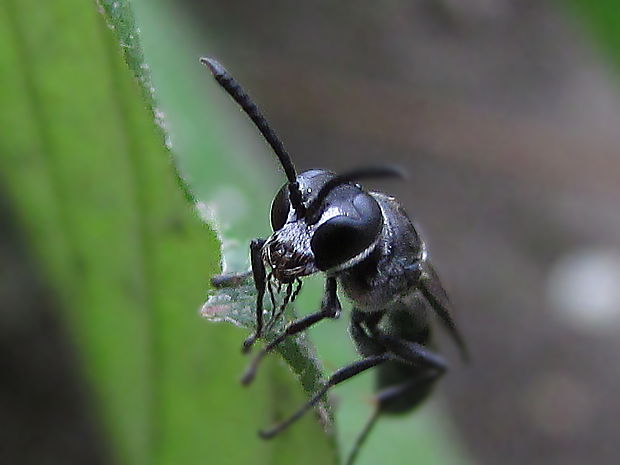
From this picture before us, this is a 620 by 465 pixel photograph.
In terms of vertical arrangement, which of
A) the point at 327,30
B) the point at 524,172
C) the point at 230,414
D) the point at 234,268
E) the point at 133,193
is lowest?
the point at 524,172

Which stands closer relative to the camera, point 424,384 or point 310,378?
point 310,378

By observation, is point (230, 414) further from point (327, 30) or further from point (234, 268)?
point (327, 30)

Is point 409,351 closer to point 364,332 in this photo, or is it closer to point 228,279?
point 364,332

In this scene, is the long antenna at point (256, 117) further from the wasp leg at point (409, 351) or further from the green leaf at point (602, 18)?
the green leaf at point (602, 18)

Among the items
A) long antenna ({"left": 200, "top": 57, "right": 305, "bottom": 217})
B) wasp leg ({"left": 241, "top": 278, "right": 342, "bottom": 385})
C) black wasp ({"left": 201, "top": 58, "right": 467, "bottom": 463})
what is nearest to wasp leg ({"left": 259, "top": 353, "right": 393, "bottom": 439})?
black wasp ({"left": 201, "top": 58, "right": 467, "bottom": 463})

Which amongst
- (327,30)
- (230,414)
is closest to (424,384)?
(230,414)

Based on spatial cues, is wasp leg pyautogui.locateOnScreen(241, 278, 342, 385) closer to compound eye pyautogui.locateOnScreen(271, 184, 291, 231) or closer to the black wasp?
the black wasp
